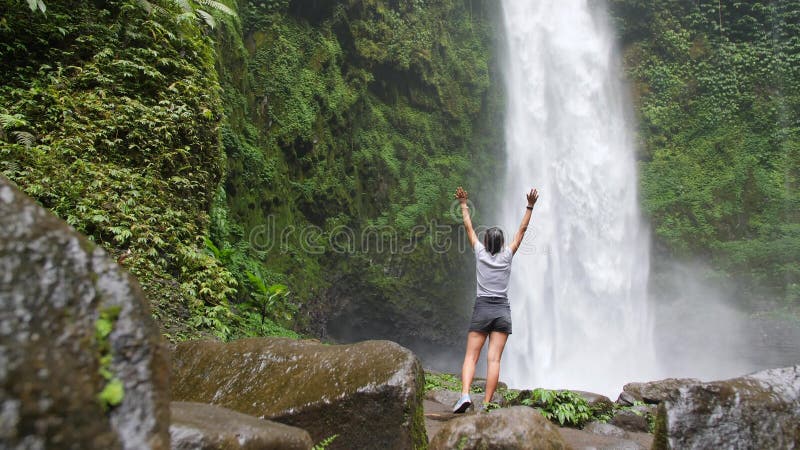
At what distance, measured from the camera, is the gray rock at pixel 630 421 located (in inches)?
195

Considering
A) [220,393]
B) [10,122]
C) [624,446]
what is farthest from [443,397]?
[10,122]

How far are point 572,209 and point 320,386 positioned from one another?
17167mm

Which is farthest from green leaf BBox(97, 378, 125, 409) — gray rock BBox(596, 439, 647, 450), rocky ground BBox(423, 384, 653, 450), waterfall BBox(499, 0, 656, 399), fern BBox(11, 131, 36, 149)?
waterfall BBox(499, 0, 656, 399)

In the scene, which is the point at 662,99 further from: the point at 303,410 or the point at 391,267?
the point at 303,410

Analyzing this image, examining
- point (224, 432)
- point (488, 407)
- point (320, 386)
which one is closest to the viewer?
point (224, 432)

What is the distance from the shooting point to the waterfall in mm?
17203

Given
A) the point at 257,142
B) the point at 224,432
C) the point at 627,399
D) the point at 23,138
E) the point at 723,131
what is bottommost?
the point at 627,399

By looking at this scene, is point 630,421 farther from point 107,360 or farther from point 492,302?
point 107,360

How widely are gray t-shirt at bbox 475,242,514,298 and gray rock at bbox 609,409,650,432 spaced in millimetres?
2108

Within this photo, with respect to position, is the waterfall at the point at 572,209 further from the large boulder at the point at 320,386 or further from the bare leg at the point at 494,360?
the large boulder at the point at 320,386

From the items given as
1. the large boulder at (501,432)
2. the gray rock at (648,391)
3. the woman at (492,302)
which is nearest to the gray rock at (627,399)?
the gray rock at (648,391)

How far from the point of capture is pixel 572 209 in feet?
60.5

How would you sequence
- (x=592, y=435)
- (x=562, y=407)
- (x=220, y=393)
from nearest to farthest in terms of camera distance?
(x=220, y=393) < (x=592, y=435) < (x=562, y=407)

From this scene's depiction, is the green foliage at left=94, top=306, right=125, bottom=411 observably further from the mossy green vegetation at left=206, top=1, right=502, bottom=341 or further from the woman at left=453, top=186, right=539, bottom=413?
the mossy green vegetation at left=206, top=1, right=502, bottom=341
